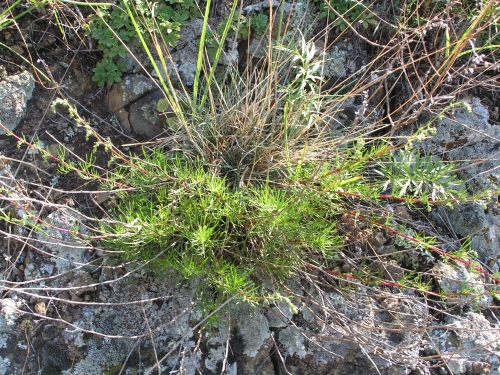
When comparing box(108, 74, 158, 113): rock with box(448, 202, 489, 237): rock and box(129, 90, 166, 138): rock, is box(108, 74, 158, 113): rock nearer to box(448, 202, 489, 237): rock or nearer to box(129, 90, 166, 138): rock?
box(129, 90, 166, 138): rock

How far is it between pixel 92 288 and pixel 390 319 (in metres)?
1.47

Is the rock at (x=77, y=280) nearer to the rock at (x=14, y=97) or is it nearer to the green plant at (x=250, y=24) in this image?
the rock at (x=14, y=97)

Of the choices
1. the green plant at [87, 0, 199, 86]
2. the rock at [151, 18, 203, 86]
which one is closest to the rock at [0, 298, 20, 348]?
the green plant at [87, 0, 199, 86]

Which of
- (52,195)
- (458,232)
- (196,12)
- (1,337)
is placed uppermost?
(196,12)

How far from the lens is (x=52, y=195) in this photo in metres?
2.37

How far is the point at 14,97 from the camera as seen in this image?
243cm

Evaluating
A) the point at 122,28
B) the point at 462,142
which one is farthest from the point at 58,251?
the point at 462,142

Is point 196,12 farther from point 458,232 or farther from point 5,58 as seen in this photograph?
point 458,232

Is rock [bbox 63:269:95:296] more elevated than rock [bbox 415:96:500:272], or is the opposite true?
rock [bbox 415:96:500:272]

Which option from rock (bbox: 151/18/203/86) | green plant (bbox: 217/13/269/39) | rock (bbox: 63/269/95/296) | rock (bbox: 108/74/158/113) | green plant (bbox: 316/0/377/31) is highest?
green plant (bbox: 316/0/377/31)

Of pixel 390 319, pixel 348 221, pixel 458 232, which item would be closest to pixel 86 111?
pixel 348 221

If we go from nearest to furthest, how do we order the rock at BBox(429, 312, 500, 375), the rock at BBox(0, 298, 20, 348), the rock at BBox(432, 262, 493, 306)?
the rock at BBox(0, 298, 20, 348) < the rock at BBox(429, 312, 500, 375) < the rock at BBox(432, 262, 493, 306)

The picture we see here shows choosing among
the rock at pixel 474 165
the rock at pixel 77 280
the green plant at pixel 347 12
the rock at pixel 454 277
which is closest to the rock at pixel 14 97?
the rock at pixel 77 280

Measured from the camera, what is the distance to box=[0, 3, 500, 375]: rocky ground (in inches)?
83.4
